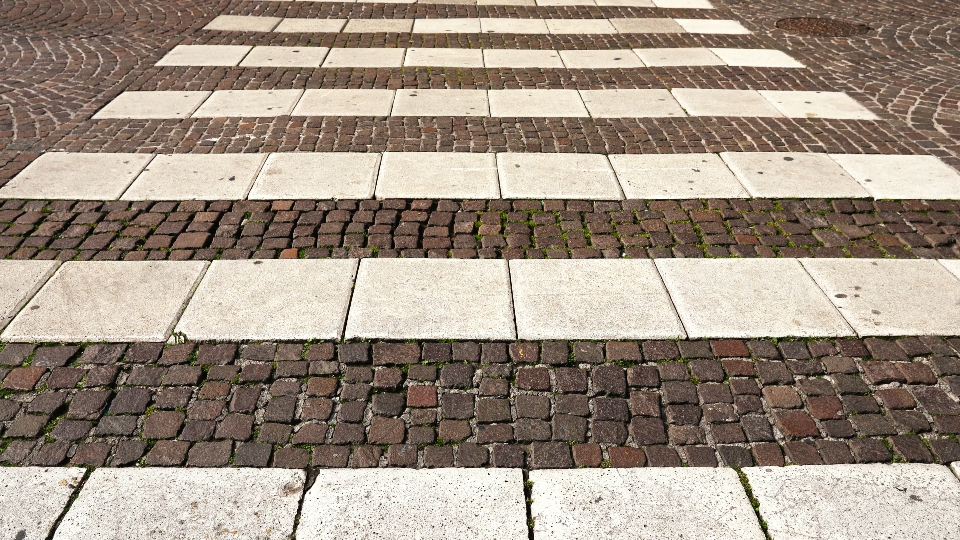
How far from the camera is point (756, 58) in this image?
8688mm

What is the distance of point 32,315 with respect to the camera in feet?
13.0

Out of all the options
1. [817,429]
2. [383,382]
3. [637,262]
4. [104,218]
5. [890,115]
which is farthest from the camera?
[890,115]

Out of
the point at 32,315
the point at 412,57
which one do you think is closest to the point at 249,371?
the point at 32,315

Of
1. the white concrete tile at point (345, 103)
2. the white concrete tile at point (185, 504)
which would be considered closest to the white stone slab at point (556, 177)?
the white concrete tile at point (345, 103)

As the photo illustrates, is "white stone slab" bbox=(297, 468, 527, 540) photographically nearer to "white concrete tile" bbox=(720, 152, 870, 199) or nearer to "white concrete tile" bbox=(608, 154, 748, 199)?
"white concrete tile" bbox=(608, 154, 748, 199)

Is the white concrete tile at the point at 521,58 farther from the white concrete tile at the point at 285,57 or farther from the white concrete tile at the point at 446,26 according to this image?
the white concrete tile at the point at 285,57

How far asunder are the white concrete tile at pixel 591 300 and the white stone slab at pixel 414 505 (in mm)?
1020

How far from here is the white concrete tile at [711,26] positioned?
32.1 feet

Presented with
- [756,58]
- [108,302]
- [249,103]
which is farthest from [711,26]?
[108,302]

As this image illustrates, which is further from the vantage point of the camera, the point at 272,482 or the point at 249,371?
the point at 249,371

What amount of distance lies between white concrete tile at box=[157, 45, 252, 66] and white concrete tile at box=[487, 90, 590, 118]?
3125 mm

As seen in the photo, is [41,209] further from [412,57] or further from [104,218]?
[412,57]

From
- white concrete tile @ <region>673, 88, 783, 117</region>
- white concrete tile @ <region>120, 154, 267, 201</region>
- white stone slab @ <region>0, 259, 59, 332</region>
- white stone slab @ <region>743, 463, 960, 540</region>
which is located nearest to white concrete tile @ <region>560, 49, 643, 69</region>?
white concrete tile @ <region>673, 88, 783, 117</region>

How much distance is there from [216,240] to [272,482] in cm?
217
